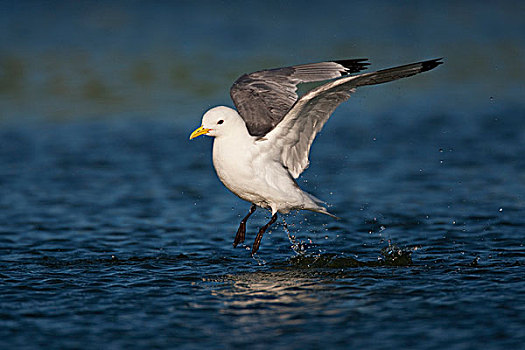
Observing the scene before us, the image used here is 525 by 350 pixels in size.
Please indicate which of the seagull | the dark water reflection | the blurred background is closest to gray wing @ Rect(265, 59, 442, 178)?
the seagull

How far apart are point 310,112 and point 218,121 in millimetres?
982

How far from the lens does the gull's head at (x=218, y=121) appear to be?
26.6 feet

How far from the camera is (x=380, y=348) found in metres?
6.19

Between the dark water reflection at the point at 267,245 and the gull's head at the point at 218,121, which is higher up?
the gull's head at the point at 218,121

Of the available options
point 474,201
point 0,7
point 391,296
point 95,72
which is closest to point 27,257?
point 391,296

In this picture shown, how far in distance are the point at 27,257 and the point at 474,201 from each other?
19.9 ft

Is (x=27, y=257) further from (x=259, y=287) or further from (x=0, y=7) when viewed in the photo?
(x=0, y=7)

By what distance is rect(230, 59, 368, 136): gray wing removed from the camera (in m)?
8.78

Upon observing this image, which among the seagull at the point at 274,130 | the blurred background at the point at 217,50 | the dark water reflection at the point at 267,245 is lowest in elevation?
the dark water reflection at the point at 267,245

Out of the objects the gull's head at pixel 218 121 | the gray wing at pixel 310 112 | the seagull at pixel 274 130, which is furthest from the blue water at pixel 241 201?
the gull's head at pixel 218 121

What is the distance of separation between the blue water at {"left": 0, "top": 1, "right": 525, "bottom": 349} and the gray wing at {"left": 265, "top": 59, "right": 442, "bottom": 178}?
1.18m

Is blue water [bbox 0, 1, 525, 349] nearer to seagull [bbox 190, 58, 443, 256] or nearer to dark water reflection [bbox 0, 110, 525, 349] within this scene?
dark water reflection [bbox 0, 110, 525, 349]

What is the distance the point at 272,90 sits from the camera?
9.28m

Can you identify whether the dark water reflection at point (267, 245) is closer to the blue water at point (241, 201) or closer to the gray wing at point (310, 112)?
the blue water at point (241, 201)
